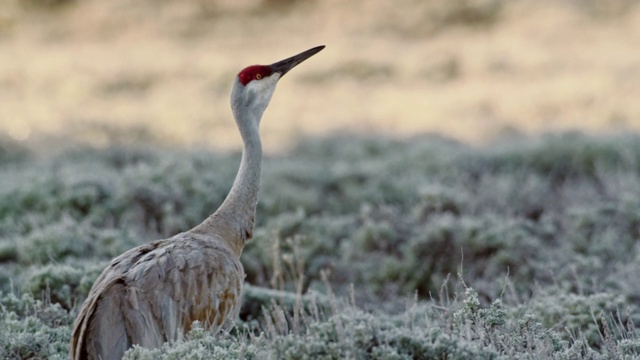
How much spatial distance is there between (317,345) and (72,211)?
20.1 ft

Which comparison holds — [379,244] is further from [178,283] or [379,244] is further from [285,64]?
[178,283]

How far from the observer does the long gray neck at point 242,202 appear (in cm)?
597

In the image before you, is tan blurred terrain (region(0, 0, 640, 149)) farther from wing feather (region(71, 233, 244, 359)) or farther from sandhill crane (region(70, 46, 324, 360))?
wing feather (region(71, 233, 244, 359))

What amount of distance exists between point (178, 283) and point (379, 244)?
433 cm

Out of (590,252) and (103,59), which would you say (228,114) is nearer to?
(103,59)

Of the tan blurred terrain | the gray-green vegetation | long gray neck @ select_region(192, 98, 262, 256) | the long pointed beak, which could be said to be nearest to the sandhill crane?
long gray neck @ select_region(192, 98, 262, 256)

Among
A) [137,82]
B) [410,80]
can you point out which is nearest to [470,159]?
[410,80]

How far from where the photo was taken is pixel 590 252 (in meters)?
9.02

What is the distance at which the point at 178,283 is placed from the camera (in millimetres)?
5352

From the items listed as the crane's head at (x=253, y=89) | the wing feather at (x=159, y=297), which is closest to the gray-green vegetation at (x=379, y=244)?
the wing feather at (x=159, y=297)

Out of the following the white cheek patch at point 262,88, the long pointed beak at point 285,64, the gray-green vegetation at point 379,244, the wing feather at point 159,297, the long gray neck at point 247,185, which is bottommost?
the gray-green vegetation at point 379,244

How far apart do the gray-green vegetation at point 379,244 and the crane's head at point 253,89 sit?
1220 millimetres

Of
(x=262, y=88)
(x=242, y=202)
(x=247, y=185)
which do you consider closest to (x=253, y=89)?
(x=262, y=88)

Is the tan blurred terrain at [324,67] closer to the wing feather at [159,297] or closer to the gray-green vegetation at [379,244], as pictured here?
the gray-green vegetation at [379,244]
